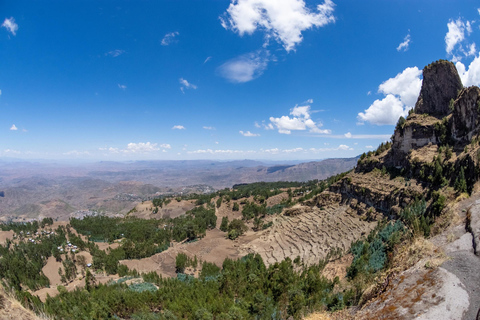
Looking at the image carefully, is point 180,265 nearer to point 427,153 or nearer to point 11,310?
point 11,310

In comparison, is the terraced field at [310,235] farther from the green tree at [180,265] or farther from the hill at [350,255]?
the green tree at [180,265]

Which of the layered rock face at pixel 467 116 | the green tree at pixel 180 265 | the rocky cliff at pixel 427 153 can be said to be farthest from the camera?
the green tree at pixel 180 265

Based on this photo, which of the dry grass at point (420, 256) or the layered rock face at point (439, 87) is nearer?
the dry grass at point (420, 256)

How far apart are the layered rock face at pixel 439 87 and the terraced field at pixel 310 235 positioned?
24.2 m

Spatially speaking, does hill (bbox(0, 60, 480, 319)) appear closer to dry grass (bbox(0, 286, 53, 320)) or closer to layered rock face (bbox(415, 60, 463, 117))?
layered rock face (bbox(415, 60, 463, 117))

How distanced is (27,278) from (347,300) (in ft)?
214

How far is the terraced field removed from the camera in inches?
1540

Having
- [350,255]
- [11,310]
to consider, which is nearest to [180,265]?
[350,255]

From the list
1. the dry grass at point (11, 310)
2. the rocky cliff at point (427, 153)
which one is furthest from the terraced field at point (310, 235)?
the dry grass at point (11, 310)

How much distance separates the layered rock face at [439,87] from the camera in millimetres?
39562

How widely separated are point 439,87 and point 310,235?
120ft

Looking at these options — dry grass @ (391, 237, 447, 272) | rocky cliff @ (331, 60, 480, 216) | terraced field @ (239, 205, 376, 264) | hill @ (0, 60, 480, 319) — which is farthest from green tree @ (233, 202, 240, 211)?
dry grass @ (391, 237, 447, 272)

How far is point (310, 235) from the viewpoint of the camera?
45.6 m

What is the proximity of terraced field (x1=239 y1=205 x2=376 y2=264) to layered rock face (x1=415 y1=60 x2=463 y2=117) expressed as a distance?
2423 cm
